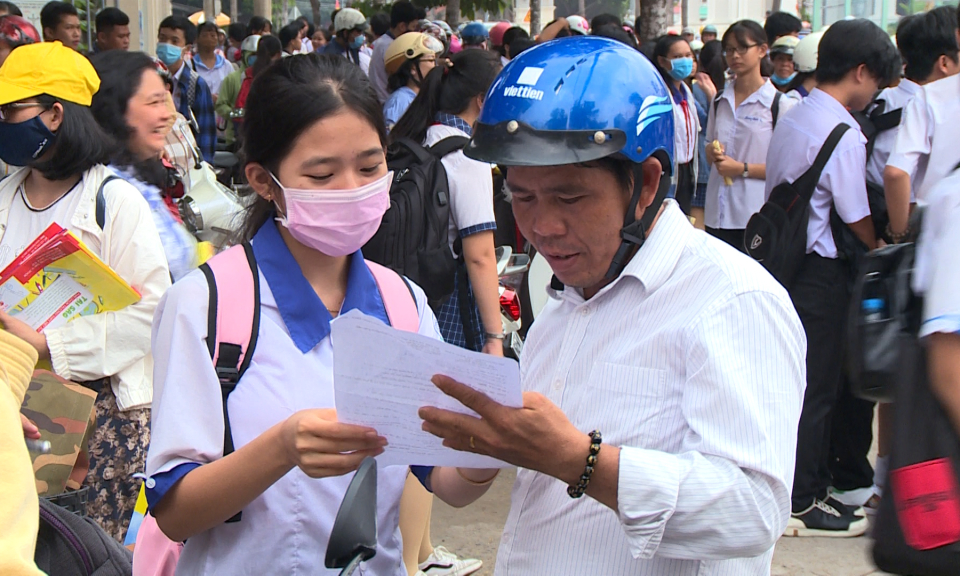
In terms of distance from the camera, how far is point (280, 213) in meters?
2.24

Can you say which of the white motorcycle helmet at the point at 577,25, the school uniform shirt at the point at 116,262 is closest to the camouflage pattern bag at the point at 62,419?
the school uniform shirt at the point at 116,262

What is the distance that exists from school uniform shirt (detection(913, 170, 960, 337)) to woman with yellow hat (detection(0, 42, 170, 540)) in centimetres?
240

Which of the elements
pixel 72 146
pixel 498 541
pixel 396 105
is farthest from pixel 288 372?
pixel 396 105

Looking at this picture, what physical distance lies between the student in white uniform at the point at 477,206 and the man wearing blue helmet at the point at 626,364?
226 cm

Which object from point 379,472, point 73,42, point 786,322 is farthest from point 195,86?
point 786,322

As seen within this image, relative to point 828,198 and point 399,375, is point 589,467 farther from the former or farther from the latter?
point 828,198

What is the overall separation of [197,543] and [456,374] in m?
0.82

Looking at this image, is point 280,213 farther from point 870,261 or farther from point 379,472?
point 870,261

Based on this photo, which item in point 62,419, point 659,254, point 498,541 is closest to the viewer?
point 659,254

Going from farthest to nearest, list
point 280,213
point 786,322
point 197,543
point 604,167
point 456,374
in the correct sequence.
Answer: point 280,213
point 197,543
point 604,167
point 786,322
point 456,374

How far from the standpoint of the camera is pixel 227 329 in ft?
6.37

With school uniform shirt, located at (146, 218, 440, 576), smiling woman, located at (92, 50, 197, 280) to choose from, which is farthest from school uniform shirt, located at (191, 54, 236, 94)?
school uniform shirt, located at (146, 218, 440, 576)

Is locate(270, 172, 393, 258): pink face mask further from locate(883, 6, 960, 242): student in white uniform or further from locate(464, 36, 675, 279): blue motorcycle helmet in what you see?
locate(883, 6, 960, 242): student in white uniform

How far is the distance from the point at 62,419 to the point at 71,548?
3.31 feet
